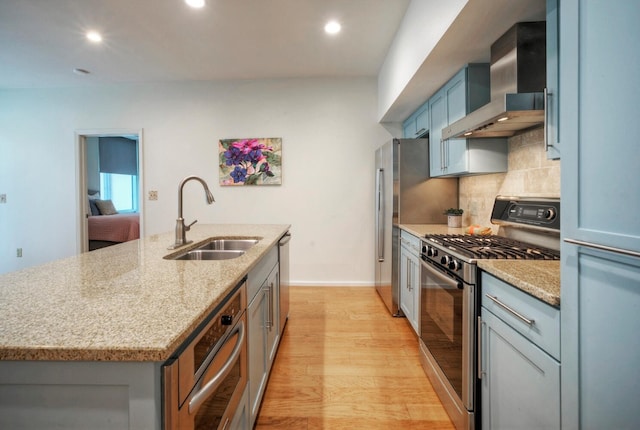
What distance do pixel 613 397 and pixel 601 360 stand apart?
3.2 inches

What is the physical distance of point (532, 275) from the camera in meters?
1.09

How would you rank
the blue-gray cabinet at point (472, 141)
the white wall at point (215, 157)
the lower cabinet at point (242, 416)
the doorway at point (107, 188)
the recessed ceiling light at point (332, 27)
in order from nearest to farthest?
1. the lower cabinet at point (242, 416)
2. the blue-gray cabinet at point (472, 141)
3. the recessed ceiling light at point (332, 27)
4. the white wall at point (215, 157)
5. the doorway at point (107, 188)

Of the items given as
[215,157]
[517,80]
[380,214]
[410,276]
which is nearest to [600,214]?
[517,80]

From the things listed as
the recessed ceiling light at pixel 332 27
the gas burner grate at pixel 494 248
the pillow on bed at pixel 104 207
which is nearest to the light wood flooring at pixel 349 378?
the gas burner grate at pixel 494 248

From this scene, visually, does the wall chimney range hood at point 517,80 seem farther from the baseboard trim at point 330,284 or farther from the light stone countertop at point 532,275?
the baseboard trim at point 330,284

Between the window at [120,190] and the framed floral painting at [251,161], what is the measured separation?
4846mm

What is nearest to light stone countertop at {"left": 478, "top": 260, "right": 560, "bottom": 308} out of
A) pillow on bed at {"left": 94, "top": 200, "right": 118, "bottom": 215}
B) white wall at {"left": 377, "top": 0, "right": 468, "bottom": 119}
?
white wall at {"left": 377, "top": 0, "right": 468, "bottom": 119}

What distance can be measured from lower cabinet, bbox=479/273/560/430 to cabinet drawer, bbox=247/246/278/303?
1.03m

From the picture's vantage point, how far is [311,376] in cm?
189

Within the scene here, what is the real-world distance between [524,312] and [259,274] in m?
1.13

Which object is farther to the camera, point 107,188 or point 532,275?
point 107,188

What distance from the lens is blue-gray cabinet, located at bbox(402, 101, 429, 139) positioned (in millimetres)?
2865

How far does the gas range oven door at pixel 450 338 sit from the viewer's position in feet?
4.39

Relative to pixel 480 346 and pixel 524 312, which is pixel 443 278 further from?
pixel 524 312
